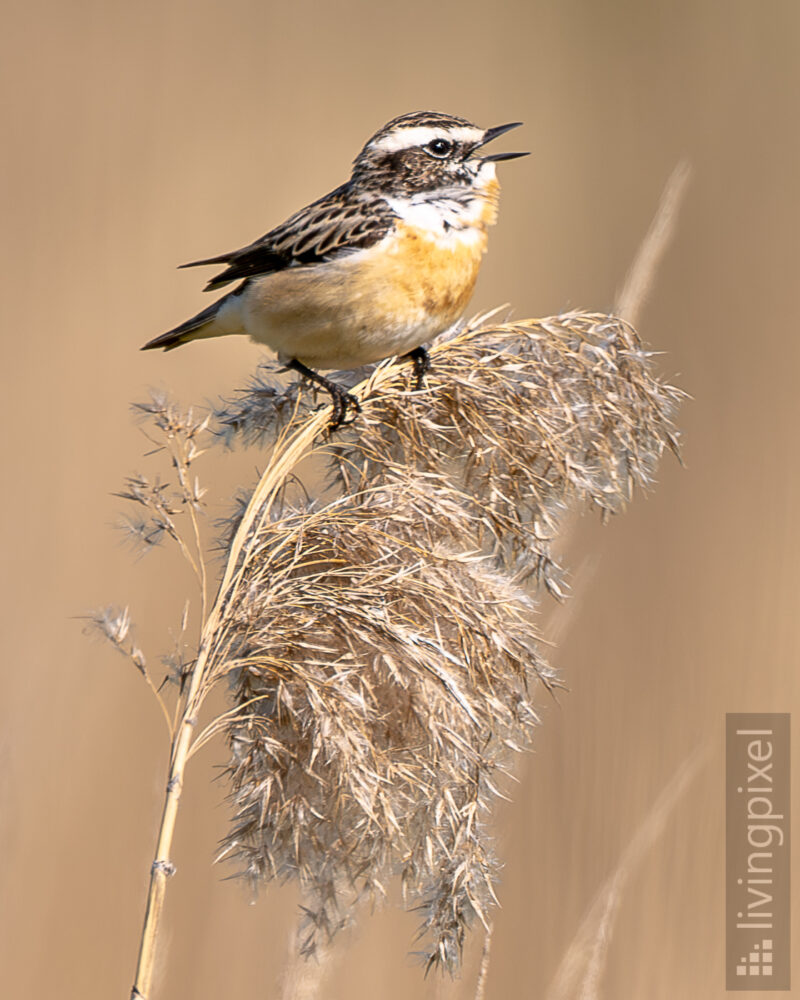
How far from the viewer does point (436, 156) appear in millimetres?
2230

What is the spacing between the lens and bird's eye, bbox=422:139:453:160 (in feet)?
7.30

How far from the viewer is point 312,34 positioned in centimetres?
351

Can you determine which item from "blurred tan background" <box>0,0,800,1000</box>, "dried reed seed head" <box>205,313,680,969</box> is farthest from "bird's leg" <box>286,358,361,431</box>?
"blurred tan background" <box>0,0,800,1000</box>

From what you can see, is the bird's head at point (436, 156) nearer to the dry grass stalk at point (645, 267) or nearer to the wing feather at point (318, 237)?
the wing feather at point (318, 237)

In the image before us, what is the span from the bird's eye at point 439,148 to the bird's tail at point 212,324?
487 millimetres

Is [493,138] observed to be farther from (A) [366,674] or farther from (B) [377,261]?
(A) [366,674]

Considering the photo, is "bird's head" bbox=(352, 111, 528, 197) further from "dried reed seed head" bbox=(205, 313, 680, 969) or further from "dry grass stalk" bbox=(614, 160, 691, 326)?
"dried reed seed head" bbox=(205, 313, 680, 969)

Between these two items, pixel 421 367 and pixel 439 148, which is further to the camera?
pixel 439 148

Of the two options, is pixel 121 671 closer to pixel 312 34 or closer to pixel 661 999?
pixel 661 999

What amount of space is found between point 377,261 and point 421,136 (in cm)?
32

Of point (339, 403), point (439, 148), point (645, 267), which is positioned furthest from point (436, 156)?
point (339, 403)

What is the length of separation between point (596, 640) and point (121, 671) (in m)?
1.03

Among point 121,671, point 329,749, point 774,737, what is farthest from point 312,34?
point 329,749

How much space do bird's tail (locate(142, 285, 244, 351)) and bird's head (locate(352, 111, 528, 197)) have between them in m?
0.39
